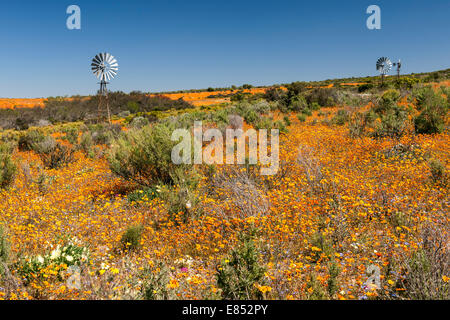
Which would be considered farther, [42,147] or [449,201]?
[42,147]

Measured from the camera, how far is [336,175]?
216 inches

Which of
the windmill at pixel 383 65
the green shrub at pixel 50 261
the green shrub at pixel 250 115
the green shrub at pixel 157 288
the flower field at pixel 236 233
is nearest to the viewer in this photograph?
the green shrub at pixel 157 288

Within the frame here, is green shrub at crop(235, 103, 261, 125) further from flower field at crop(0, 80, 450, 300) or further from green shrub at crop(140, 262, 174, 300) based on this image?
green shrub at crop(140, 262, 174, 300)

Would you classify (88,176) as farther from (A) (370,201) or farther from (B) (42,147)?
(A) (370,201)

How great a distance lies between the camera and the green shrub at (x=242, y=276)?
2.61 metres

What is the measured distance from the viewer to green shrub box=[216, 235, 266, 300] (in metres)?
2.61

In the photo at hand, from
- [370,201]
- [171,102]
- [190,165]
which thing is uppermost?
[171,102]

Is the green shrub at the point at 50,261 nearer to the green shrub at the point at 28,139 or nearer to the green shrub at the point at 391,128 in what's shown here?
the green shrub at the point at 391,128

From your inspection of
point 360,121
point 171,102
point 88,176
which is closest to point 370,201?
point 360,121

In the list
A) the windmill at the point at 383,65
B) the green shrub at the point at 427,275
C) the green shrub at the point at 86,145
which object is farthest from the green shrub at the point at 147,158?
the windmill at the point at 383,65

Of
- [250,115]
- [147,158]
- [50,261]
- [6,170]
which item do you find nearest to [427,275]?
[50,261]
